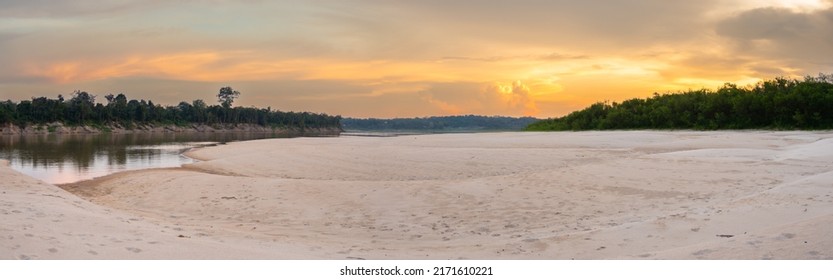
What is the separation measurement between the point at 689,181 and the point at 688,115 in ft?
97.6

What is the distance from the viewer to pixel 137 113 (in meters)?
132

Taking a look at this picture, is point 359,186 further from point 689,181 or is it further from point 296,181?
point 689,181

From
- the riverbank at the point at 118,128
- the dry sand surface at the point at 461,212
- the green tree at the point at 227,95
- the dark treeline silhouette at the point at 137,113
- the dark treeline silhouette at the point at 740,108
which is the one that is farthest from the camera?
the green tree at the point at 227,95

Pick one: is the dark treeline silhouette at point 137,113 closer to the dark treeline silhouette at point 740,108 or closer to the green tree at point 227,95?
the green tree at point 227,95

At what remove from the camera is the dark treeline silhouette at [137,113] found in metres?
107

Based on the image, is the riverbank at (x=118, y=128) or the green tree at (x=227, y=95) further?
the green tree at (x=227, y=95)

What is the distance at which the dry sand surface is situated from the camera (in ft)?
22.0

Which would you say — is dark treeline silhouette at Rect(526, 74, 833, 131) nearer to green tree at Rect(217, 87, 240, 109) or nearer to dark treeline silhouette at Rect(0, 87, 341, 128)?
dark treeline silhouette at Rect(0, 87, 341, 128)

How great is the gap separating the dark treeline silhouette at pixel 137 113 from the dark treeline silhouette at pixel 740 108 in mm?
79880

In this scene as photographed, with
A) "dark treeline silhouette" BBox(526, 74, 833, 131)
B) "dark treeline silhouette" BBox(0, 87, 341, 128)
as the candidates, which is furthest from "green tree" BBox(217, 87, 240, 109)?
"dark treeline silhouette" BBox(526, 74, 833, 131)

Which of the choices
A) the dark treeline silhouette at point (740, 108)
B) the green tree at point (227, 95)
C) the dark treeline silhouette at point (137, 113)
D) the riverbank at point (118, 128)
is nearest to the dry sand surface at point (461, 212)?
the dark treeline silhouette at point (740, 108)

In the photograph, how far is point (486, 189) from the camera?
13289 millimetres

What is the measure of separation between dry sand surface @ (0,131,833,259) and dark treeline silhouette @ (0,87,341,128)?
8719 cm
